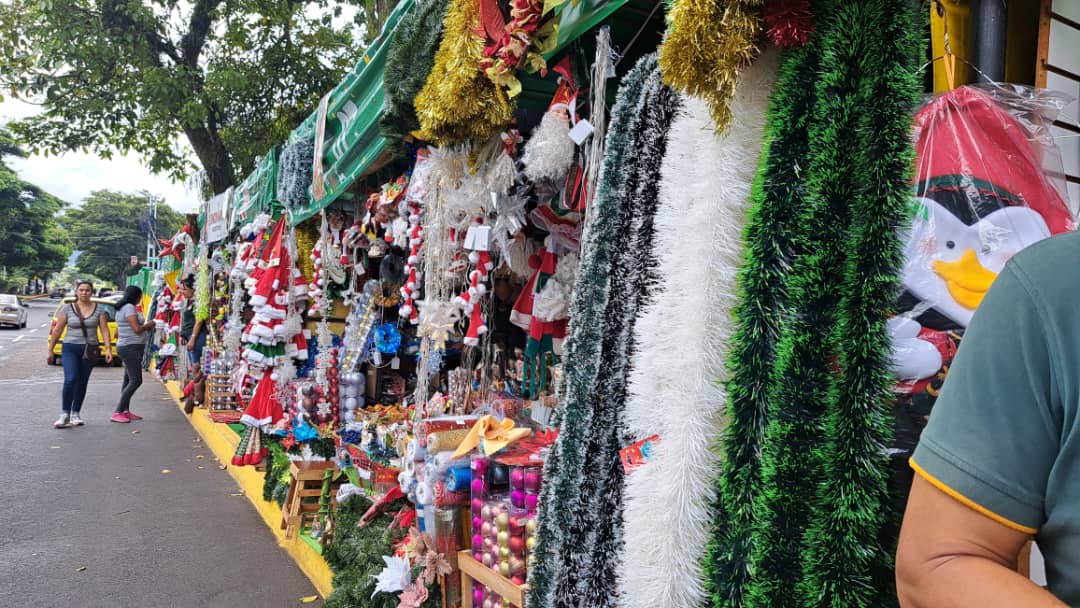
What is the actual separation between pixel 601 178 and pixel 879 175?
1.99ft

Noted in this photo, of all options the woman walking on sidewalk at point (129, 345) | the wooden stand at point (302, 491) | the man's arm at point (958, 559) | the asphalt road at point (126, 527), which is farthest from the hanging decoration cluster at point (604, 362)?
the woman walking on sidewalk at point (129, 345)

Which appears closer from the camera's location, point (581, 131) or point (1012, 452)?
point (1012, 452)

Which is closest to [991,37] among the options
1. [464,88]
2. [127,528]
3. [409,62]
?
[464,88]

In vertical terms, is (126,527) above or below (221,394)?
below

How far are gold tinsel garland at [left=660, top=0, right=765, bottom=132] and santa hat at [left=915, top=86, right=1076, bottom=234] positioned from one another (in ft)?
0.99

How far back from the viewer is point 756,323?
3.50 feet

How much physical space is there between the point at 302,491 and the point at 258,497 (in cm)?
153

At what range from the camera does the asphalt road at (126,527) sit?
159 inches

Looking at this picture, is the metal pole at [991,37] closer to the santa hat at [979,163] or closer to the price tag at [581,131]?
the santa hat at [979,163]

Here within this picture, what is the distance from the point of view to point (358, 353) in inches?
195

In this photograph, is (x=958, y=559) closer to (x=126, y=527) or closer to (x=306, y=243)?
(x=306, y=243)

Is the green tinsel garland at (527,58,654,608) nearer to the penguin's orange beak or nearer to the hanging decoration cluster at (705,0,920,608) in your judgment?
the hanging decoration cluster at (705,0,920,608)

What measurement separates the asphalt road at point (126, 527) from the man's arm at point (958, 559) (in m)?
3.94

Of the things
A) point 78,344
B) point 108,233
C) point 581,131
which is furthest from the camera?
point 108,233
